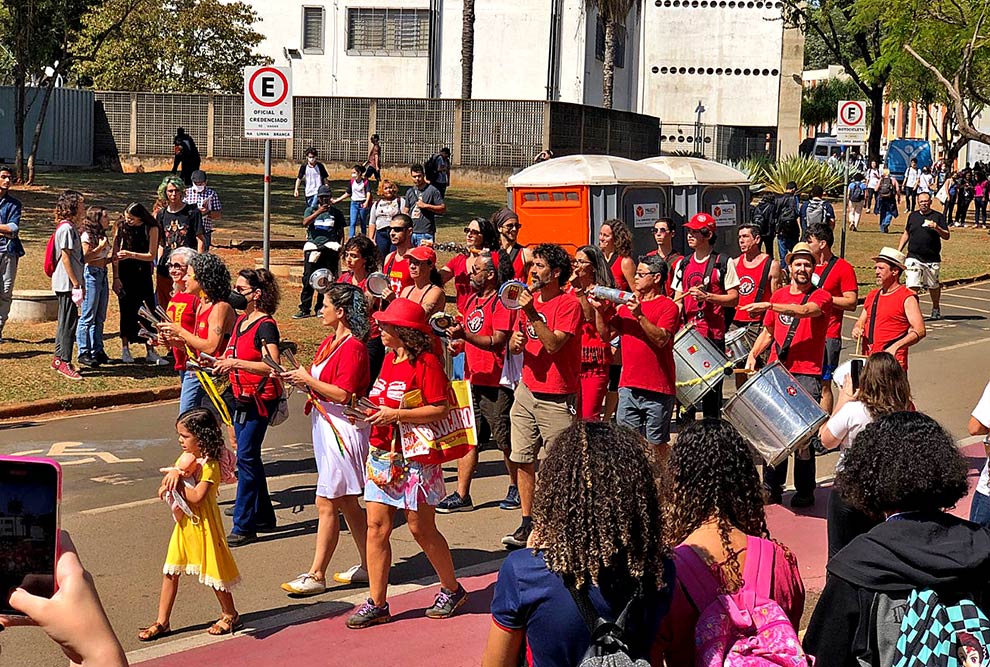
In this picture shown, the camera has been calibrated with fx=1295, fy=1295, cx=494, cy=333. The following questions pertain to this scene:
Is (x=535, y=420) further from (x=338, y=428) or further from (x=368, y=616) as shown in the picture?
(x=368, y=616)

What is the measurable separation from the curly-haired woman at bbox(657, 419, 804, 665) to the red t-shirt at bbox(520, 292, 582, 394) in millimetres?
3610

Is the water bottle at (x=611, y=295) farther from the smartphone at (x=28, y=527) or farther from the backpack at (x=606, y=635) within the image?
the smartphone at (x=28, y=527)

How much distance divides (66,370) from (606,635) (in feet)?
33.9

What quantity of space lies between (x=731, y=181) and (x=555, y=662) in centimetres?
1598

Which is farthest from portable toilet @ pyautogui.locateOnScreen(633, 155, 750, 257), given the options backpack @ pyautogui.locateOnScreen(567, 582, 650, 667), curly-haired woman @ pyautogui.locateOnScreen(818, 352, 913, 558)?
backpack @ pyautogui.locateOnScreen(567, 582, 650, 667)

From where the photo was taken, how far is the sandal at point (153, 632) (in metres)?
6.62

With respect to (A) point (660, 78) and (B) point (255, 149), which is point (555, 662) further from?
(A) point (660, 78)

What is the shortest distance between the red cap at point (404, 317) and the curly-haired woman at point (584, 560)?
312 cm

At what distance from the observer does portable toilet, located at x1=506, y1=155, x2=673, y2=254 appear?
17.0m

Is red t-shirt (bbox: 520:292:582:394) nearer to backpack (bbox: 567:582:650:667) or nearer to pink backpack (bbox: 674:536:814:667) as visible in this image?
pink backpack (bbox: 674:536:814:667)

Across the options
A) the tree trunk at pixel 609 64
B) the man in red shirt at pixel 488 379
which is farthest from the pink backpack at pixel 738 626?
the tree trunk at pixel 609 64

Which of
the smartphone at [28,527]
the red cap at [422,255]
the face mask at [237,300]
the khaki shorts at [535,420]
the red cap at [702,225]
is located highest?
the red cap at [702,225]

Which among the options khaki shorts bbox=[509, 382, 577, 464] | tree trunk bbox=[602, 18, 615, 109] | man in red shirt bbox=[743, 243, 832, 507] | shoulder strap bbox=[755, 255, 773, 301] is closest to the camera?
khaki shorts bbox=[509, 382, 577, 464]

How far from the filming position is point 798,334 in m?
9.57
